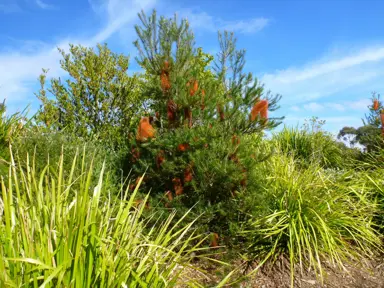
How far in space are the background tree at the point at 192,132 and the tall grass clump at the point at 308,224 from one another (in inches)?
21.6

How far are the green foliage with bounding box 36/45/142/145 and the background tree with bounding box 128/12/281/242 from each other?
2388 millimetres

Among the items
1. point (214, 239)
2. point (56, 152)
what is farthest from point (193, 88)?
point (56, 152)

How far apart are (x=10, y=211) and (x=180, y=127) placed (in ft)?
7.86

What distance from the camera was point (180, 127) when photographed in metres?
4.84

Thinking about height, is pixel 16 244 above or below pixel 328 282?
above

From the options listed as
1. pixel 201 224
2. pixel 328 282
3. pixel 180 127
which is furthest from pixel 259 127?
pixel 328 282

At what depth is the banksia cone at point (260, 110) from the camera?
481 centimetres

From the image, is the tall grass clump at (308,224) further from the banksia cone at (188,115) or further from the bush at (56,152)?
the bush at (56,152)

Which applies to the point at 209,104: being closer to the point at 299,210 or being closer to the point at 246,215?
the point at 246,215

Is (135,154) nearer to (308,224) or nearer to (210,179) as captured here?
(210,179)

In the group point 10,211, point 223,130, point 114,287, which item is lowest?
point 114,287

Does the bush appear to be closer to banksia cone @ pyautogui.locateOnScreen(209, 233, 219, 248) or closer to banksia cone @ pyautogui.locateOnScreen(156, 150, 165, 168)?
banksia cone @ pyautogui.locateOnScreen(156, 150, 165, 168)

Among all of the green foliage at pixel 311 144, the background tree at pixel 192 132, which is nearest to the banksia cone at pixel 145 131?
the background tree at pixel 192 132

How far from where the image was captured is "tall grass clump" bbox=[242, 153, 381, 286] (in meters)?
4.83
